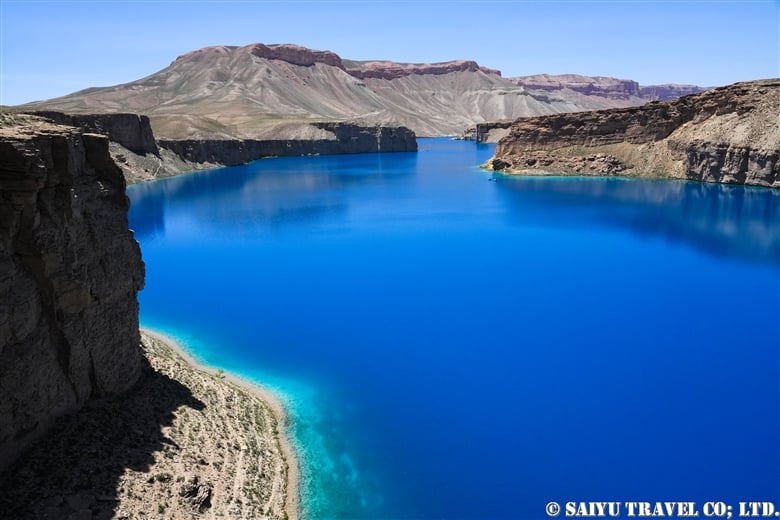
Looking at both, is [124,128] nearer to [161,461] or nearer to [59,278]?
[59,278]

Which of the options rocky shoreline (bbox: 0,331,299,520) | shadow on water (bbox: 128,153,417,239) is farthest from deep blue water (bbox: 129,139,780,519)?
shadow on water (bbox: 128,153,417,239)

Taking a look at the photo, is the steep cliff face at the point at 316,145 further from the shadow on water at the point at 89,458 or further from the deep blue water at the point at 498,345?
the shadow on water at the point at 89,458

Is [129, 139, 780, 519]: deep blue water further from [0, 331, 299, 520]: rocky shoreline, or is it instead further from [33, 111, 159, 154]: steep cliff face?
[33, 111, 159, 154]: steep cliff face

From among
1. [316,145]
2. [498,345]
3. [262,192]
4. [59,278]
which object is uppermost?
[316,145]

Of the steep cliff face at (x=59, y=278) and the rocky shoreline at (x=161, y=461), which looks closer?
the rocky shoreline at (x=161, y=461)

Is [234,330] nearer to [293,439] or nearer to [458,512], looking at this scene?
[293,439]

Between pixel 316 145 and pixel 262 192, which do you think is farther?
pixel 316 145

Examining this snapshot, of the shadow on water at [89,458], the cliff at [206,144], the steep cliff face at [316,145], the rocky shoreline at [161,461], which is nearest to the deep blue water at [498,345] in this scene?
the rocky shoreline at [161,461]

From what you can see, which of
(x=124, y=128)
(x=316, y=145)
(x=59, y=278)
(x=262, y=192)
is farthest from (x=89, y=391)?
(x=316, y=145)
